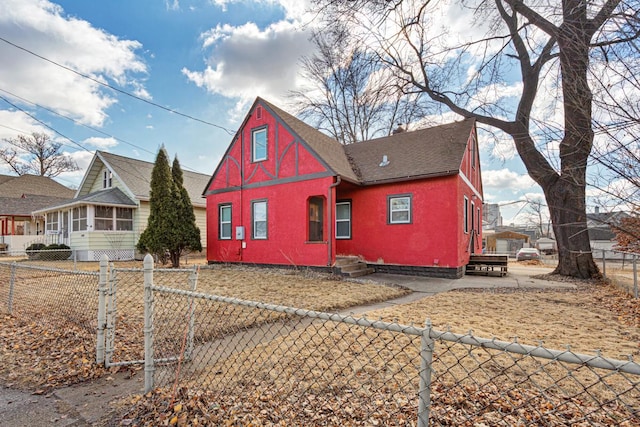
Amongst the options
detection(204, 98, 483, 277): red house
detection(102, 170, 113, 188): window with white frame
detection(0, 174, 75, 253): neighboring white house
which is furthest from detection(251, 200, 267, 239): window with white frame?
detection(0, 174, 75, 253): neighboring white house

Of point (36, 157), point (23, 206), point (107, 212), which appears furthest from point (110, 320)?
point (36, 157)

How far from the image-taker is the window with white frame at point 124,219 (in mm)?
16469

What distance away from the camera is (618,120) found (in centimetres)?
298

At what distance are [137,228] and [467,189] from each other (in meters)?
16.2

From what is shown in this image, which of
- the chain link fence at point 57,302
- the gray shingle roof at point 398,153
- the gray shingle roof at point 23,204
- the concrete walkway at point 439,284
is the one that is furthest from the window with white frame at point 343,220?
the gray shingle roof at point 23,204

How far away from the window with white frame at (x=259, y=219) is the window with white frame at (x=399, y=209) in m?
4.64

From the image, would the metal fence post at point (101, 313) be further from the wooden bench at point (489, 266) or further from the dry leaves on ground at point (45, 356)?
the wooden bench at point (489, 266)

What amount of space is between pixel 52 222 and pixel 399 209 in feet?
67.7

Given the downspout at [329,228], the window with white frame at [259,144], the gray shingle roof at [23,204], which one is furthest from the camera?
the gray shingle roof at [23,204]

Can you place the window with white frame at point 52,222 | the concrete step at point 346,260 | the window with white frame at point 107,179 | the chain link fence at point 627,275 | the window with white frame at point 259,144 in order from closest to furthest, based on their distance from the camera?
the chain link fence at point 627,275 → the concrete step at point 346,260 → the window with white frame at point 259,144 → the window with white frame at point 107,179 → the window with white frame at point 52,222

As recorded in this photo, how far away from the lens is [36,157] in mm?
31469

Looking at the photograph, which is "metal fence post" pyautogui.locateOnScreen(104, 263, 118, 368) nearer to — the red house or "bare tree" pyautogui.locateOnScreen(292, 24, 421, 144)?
the red house

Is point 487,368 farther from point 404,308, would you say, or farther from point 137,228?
point 137,228

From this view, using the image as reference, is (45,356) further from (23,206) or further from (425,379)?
(23,206)
